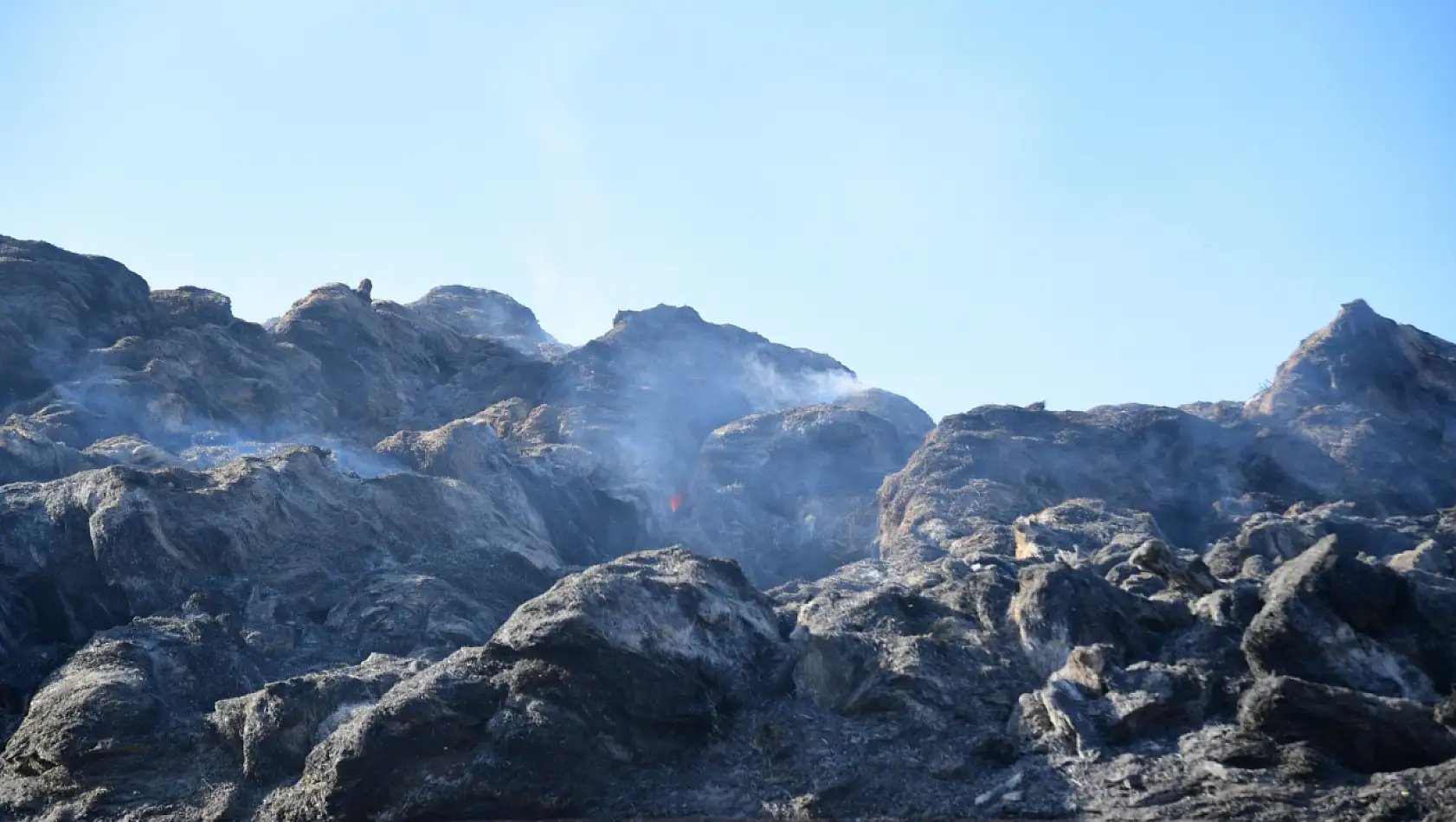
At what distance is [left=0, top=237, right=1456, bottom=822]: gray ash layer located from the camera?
21.4 meters

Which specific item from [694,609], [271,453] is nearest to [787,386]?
[271,453]

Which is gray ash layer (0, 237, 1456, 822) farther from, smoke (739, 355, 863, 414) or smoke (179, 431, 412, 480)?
smoke (739, 355, 863, 414)

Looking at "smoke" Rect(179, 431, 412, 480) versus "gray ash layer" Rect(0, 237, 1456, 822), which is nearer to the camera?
"gray ash layer" Rect(0, 237, 1456, 822)

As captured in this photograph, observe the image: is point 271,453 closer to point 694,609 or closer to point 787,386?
point 694,609

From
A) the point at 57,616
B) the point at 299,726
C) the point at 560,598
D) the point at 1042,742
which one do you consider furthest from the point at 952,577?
the point at 57,616

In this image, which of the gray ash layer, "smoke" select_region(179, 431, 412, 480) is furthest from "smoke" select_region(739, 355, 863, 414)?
"smoke" select_region(179, 431, 412, 480)

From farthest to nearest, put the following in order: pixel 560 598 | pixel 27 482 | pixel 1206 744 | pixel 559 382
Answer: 1. pixel 559 382
2. pixel 27 482
3. pixel 560 598
4. pixel 1206 744

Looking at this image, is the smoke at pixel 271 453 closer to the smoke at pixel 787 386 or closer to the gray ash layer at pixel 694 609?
the gray ash layer at pixel 694 609

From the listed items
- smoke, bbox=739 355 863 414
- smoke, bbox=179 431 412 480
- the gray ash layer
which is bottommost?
the gray ash layer

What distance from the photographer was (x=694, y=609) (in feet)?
85.4

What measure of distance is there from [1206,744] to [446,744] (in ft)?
43.7

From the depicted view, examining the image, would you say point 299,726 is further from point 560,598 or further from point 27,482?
point 27,482

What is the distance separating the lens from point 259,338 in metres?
57.5

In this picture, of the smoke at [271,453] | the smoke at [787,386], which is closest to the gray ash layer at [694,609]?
the smoke at [271,453]
